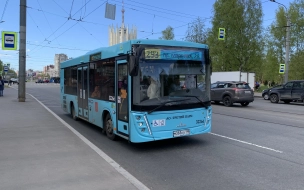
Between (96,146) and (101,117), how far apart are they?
4.18ft

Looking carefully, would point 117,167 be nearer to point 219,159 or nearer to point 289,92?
point 219,159

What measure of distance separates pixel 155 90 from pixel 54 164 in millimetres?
2771

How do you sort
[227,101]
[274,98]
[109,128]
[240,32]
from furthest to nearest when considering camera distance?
[240,32] < [274,98] < [227,101] < [109,128]

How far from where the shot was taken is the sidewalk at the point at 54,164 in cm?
477

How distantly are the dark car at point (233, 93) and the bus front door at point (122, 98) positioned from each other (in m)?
12.7

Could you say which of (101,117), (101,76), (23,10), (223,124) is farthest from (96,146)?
(23,10)

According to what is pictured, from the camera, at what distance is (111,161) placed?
20.0ft

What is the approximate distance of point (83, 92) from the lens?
10320 mm

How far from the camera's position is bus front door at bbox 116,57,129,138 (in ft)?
22.4

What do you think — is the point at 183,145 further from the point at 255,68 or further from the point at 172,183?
the point at 255,68

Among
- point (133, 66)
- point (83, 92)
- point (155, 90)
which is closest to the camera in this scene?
point (133, 66)

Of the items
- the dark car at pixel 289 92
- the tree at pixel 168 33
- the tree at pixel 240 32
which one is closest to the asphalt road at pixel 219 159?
the dark car at pixel 289 92

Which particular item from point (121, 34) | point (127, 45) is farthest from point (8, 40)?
point (121, 34)

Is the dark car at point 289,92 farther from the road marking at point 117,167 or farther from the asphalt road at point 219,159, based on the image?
the road marking at point 117,167
